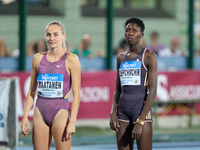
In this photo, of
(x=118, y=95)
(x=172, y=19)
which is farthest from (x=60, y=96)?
(x=172, y=19)

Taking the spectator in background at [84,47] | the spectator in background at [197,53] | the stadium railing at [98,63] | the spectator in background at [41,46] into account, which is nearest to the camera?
the spectator in background at [41,46]

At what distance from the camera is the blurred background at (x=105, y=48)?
10078 mm

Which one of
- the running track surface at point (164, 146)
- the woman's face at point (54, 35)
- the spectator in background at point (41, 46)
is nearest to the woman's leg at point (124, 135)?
the woman's face at point (54, 35)

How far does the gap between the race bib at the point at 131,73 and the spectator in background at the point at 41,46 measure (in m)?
5.43

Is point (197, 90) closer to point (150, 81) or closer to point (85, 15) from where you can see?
point (85, 15)

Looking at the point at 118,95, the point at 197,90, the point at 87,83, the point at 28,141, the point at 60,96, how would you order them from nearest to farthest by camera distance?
the point at 60,96 → the point at 118,95 → the point at 28,141 → the point at 87,83 → the point at 197,90

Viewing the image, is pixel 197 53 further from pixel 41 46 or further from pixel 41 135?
pixel 41 135

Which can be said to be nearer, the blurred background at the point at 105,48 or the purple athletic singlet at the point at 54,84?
the purple athletic singlet at the point at 54,84

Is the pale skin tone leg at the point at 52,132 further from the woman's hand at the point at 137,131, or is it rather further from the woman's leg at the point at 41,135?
the woman's hand at the point at 137,131

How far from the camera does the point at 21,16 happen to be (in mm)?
10352

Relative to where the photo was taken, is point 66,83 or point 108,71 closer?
point 66,83

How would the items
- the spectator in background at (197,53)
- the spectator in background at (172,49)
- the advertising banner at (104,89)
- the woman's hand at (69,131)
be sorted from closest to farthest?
the woman's hand at (69,131) < the advertising banner at (104,89) < the spectator in background at (172,49) < the spectator in background at (197,53)

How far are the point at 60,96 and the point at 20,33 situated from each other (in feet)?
20.3

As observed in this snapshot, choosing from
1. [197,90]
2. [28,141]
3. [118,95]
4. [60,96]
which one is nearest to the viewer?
[60,96]
